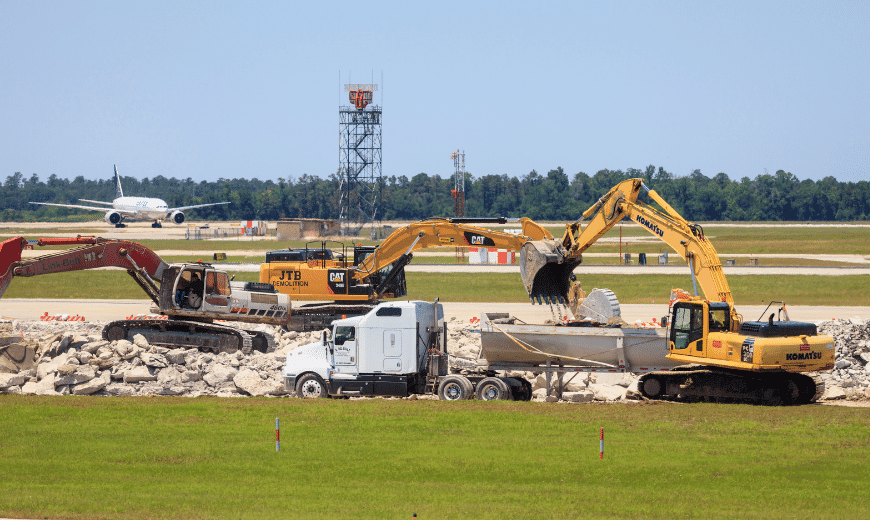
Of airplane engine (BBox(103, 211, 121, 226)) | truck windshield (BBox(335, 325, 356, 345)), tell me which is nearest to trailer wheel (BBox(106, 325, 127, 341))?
truck windshield (BBox(335, 325, 356, 345))

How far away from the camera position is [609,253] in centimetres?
8856

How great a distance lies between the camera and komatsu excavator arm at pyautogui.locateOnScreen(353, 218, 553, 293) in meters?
32.5

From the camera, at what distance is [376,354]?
22859mm

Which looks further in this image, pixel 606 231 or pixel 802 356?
pixel 606 231

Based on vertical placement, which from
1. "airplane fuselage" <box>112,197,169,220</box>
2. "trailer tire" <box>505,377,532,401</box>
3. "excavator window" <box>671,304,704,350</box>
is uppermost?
"airplane fuselage" <box>112,197,169,220</box>

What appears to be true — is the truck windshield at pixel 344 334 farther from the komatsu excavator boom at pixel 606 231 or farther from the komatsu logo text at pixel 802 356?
the komatsu logo text at pixel 802 356

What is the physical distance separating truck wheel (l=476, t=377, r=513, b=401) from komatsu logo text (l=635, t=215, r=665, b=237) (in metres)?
5.61

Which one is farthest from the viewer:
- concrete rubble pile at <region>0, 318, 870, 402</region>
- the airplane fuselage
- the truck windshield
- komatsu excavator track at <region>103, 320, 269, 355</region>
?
the airplane fuselage

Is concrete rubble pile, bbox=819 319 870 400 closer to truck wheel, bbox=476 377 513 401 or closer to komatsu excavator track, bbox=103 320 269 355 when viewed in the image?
truck wheel, bbox=476 377 513 401

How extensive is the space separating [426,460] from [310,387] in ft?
24.4

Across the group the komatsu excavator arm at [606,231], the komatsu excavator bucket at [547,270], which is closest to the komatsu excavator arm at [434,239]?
the komatsu excavator bucket at [547,270]

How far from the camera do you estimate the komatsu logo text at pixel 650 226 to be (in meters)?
24.0

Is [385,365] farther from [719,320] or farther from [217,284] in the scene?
[217,284]

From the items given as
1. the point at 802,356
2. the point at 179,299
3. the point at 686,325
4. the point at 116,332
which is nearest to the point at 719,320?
the point at 686,325
